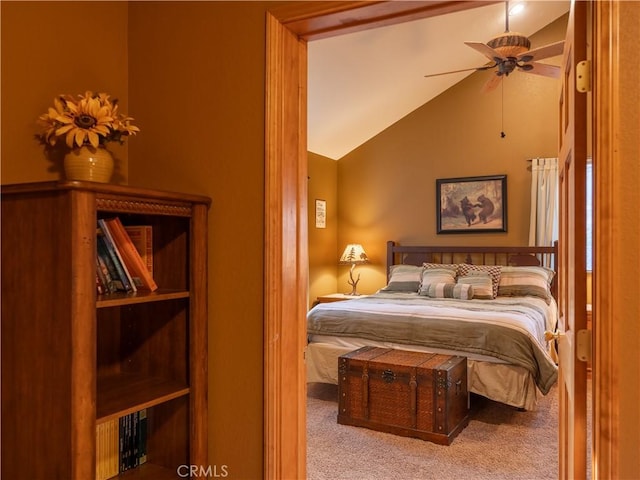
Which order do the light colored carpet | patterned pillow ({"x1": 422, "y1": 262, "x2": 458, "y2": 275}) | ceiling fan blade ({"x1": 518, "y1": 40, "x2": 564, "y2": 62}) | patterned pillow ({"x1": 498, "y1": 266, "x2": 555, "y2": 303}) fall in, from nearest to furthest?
the light colored carpet → ceiling fan blade ({"x1": 518, "y1": 40, "x2": 564, "y2": 62}) → patterned pillow ({"x1": 498, "y1": 266, "x2": 555, "y2": 303}) → patterned pillow ({"x1": 422, "y1": 262, "x2": 458, "y2": 275})

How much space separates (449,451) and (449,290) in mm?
2103

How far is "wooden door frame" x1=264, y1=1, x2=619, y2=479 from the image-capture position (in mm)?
1520

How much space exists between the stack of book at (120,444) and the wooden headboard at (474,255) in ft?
15.3

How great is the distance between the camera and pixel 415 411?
10.4ft

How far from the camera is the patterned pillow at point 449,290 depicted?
472 cm

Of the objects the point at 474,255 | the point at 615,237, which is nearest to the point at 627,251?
the point at 615,237

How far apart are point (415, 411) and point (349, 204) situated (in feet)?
12.4

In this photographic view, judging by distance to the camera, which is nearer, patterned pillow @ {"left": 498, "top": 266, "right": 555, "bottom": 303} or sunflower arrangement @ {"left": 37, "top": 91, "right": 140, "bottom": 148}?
sunflower arrangement @ {"left": 37, "top": 91, "right": 140, "bottom": 148}

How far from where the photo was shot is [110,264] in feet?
5.03

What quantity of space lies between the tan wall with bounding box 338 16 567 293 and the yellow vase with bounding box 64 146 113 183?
4.98m

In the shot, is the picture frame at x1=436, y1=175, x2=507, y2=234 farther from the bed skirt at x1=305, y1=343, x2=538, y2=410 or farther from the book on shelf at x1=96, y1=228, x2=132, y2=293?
the book on shelf at x1=96, y1=228, x2=132, y2=293

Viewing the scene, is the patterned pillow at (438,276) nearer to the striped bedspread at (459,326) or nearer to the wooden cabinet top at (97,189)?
the striped bedspread at (459,326)

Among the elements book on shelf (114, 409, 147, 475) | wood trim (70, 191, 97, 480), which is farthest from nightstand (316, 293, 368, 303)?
wood trim (70, 191, 97, 480)

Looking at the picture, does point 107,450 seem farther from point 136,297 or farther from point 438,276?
point 438,276
